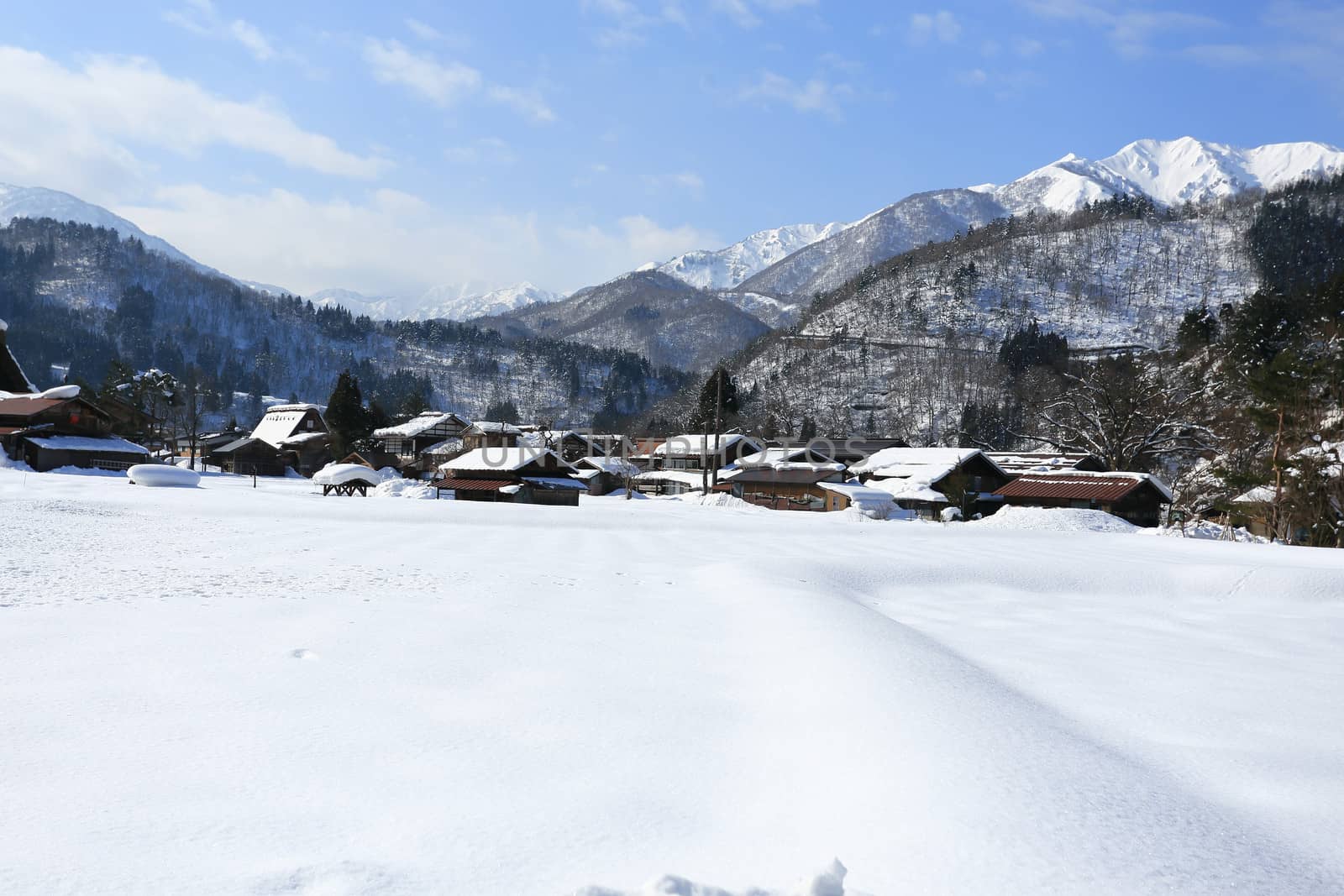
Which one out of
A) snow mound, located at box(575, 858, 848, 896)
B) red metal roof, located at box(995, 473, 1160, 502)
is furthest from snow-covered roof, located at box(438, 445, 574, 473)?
snow mound, located at box(575, 858, 848, 896)

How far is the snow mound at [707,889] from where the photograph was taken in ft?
7.63

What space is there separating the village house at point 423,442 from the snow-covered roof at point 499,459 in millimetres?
24260

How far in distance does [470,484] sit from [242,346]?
17570 cm

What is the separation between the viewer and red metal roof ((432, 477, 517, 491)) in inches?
1553

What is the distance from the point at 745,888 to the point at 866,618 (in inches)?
198

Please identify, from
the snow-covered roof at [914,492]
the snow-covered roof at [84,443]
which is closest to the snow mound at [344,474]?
the snow-covered roof at [84,443]

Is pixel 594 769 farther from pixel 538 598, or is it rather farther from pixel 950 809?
pixel 538 598

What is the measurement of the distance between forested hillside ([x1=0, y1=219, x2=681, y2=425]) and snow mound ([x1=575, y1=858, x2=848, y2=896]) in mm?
139830

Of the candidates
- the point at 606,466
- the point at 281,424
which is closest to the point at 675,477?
the point at 606,466

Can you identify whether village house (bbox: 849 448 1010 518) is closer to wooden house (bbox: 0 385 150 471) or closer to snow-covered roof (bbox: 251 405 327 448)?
wooden house (bbox: 0 385 150 471)

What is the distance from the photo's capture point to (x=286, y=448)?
60.8 metres

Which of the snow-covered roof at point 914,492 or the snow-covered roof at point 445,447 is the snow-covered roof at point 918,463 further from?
the snow-covered roof at point 445,447

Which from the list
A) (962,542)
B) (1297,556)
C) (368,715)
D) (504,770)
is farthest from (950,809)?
(1297,556)

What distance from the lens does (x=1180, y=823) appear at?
3053 mm
